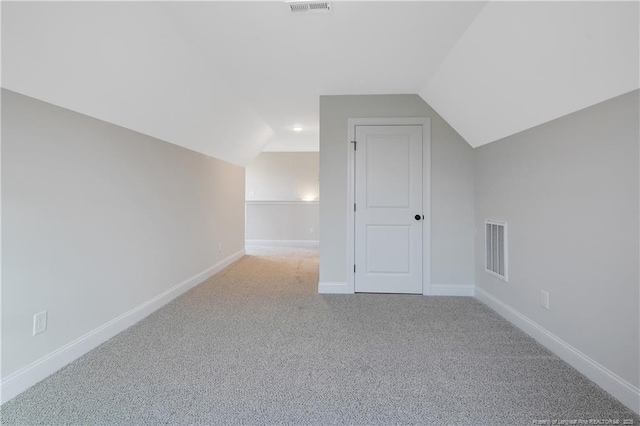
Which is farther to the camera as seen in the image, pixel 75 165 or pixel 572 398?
pixel 75 165

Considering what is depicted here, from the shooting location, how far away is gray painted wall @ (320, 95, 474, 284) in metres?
3.33

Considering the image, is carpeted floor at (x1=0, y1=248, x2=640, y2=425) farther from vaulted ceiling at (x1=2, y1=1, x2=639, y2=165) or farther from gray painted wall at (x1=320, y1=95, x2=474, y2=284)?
vaulted ceiling at (x1=2, y1=1, x2=639, y2=165)

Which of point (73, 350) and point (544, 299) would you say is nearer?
point (73, 350)

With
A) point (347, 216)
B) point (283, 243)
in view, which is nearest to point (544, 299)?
point (347, 216)

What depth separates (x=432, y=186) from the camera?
3.35 meters

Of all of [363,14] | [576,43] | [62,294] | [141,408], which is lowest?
[141,408]

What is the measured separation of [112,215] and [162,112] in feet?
3.20

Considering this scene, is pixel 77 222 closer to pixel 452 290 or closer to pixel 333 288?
pixel 333 288

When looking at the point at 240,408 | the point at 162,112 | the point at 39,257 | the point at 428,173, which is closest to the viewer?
the point at 240,408

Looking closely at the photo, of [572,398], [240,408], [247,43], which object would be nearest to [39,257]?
[240,408]

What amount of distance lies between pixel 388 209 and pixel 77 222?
2.78 m

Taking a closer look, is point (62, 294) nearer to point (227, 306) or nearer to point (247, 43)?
point (227, 306)

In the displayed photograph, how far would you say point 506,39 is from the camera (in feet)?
6.09

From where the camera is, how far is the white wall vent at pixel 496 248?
273cm
